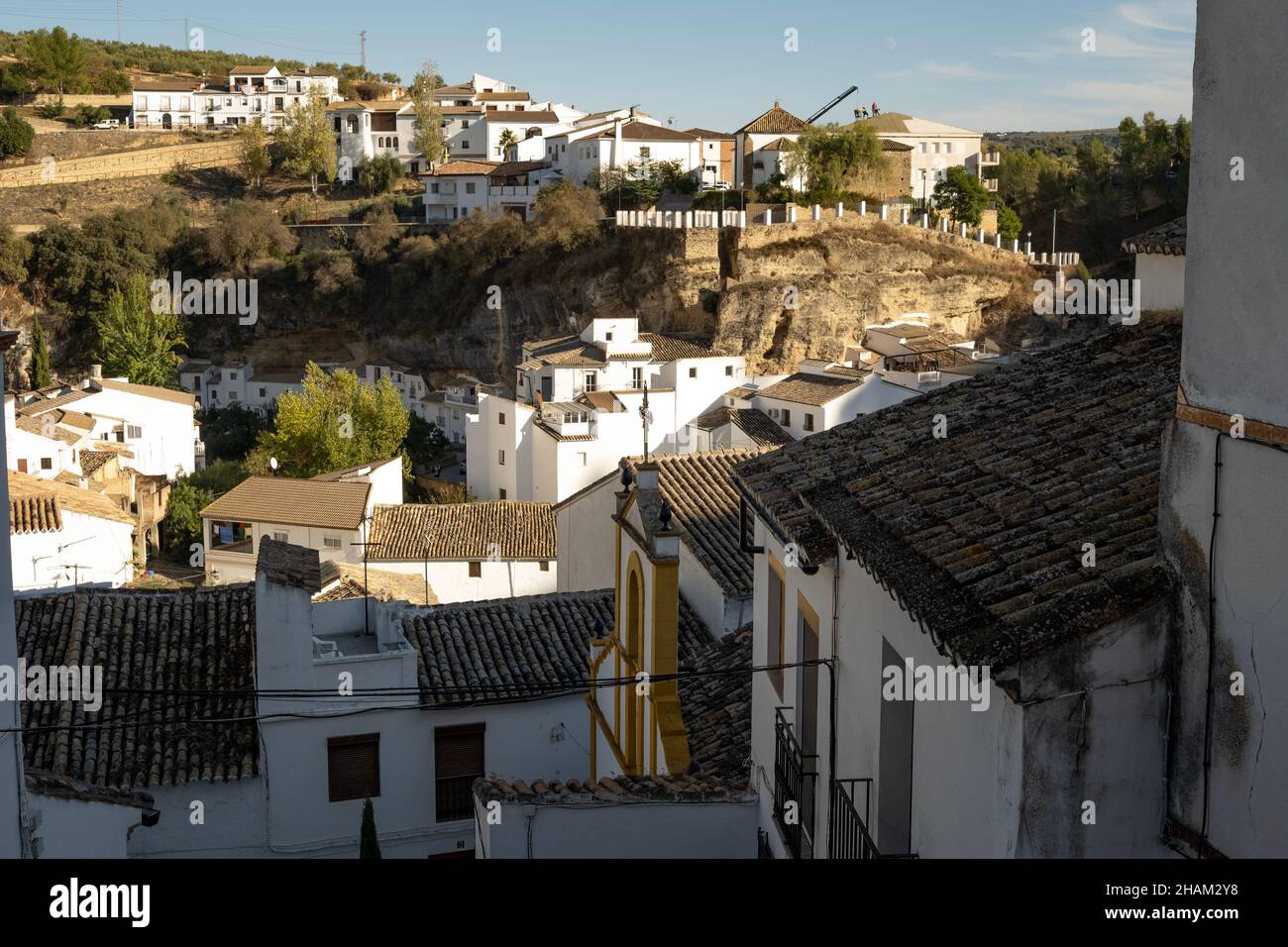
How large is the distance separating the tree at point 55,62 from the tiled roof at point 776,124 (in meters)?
43.2

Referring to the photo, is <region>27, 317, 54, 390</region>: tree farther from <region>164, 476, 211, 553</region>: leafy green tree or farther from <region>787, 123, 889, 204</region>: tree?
<region>787, 123, 889, 204</region>: tree

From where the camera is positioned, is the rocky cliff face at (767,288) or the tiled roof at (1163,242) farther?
the rocky cliff face at (767,288)

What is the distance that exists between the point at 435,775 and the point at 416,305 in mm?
45923

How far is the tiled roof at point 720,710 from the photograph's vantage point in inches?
335

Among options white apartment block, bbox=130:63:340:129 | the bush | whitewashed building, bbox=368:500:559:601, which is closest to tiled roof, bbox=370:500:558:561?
whitewashed building, bbox=368:500:559:601

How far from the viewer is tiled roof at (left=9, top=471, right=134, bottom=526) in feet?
71.4

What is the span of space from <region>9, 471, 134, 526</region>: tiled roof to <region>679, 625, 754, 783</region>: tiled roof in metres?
15.3

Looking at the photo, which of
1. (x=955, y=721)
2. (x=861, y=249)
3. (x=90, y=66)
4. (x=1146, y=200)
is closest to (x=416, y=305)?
(x=861, y=249)

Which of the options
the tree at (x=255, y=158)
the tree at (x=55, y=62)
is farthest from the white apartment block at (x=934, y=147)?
the tree at (x=55, y=62)

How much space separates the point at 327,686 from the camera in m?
11.2

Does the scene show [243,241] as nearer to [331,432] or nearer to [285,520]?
[331,432]

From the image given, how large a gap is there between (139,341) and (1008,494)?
48685 mm

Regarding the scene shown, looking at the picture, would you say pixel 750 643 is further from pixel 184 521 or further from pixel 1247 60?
pixel 184 521

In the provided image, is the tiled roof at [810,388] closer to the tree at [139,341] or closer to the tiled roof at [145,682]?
the tree at [139,341]
